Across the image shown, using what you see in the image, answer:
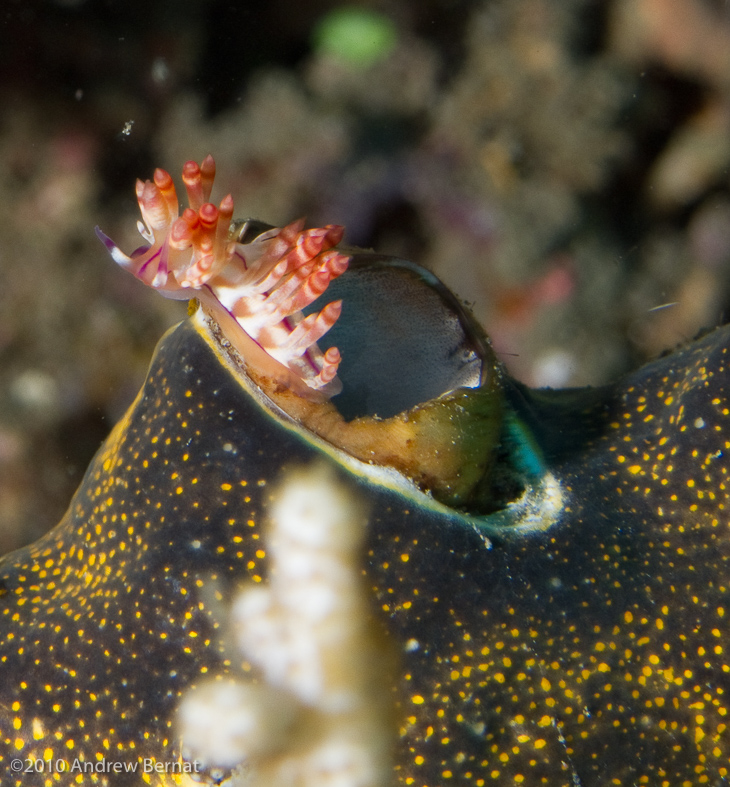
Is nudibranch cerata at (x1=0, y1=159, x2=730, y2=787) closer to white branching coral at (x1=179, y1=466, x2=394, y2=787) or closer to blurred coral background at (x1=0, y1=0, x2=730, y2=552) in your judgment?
white branching coral at (x1=179, y1=466, x2=394, y2=787)

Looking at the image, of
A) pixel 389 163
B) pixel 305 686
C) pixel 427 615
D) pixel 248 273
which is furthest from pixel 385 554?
pixel 389 163

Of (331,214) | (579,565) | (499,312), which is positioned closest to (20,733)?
(579,565)

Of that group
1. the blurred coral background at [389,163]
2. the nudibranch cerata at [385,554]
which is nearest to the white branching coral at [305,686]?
the nudibranch cerata at [385,554]

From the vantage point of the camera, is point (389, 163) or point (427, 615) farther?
point (389, 163)

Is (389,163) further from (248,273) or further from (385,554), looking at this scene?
(385,554)

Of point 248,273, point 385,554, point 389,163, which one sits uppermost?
point 248,273

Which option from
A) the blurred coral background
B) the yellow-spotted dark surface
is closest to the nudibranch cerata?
the yellow-spotted dark surface

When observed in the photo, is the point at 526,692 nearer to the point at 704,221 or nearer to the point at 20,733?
the point at 20,733
